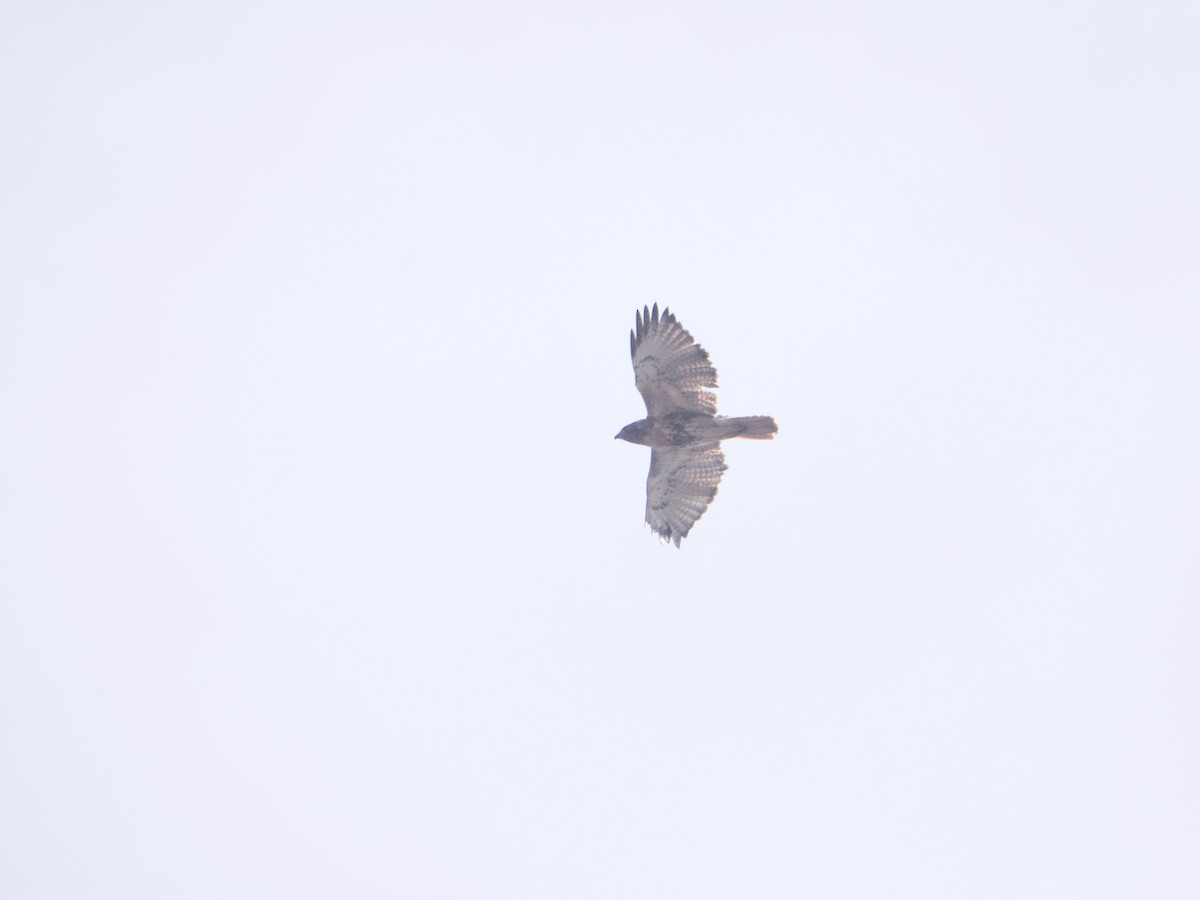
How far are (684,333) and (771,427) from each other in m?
1.99

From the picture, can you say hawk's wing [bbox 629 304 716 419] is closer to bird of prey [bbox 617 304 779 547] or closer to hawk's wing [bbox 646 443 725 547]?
bird of prey [bbox 617 304 779 547]

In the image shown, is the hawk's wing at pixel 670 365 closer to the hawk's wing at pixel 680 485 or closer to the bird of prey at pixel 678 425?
the bird of prey at pixel 678 425

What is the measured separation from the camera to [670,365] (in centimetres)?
1953

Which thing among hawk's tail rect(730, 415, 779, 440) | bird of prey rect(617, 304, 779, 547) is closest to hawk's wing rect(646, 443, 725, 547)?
bird of prey rect(617, 304, 779, 547)

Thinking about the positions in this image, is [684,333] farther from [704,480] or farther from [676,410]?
[704,480]

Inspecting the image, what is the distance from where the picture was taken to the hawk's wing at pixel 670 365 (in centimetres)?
1941

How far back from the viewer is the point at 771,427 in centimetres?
1962

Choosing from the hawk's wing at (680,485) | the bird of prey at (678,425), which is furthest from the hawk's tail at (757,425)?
the hawk's wing at (680,485)

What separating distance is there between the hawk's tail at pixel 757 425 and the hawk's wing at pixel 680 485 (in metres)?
0.72

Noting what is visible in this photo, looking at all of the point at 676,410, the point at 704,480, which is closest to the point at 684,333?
the point at 676,410

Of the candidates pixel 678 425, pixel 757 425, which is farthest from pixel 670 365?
pixel 757 425

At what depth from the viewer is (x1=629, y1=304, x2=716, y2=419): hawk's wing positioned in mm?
19406

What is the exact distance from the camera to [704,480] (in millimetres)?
20469

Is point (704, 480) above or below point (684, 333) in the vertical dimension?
below
